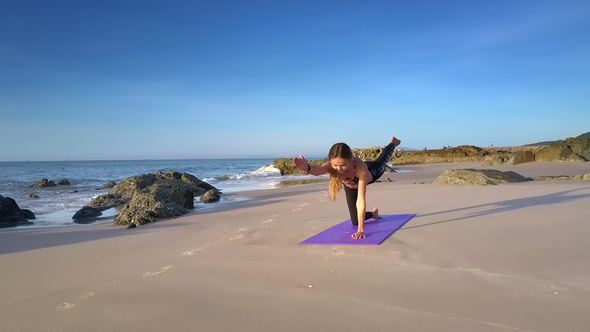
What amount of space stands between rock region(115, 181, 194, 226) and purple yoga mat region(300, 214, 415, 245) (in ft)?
12.1

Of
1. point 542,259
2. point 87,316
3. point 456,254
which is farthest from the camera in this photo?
point 456,254

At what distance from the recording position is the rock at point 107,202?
1060 centimetres

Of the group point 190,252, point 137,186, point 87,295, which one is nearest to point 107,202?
point 137,186

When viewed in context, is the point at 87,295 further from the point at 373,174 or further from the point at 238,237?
the point at 373,174

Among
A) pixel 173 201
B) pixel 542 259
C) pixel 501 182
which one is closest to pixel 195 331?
pixel 542 259

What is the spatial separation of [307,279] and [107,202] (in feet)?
30.8

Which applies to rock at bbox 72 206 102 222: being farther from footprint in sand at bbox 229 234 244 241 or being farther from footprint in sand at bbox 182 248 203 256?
footprint in sand at bbox 182 248 203 256

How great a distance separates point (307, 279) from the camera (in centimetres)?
326

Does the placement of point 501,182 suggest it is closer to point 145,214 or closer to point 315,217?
point 315,217

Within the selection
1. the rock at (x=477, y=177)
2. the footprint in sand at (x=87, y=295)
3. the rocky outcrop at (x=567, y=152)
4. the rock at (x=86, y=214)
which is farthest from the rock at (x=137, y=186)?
the rocky outcrop at (x=567, y=152)

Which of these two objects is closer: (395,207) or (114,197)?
(395,207)

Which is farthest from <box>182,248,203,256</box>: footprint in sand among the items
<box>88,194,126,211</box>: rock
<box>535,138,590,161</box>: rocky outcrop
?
<box>535,138,590,161</box>: rocky outcrop

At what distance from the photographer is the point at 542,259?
3551 millimetres

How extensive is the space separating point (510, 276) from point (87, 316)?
3.01 metres
